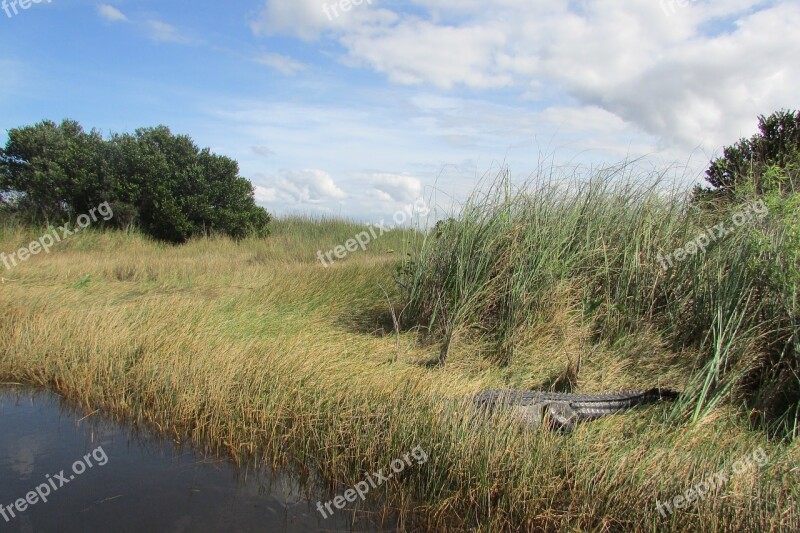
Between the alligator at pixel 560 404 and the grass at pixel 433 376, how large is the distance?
16 cm

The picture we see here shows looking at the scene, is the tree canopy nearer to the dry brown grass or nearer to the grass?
the grass

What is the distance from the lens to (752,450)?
3.72m

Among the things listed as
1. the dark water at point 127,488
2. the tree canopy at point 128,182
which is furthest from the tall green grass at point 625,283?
the tree canopy at point 128,182

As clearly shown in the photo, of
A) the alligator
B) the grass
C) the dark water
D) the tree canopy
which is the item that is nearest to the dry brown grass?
the grass

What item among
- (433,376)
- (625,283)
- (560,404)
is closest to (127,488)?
(433,376)

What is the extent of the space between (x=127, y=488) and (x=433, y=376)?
245cm

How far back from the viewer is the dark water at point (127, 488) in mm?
3328

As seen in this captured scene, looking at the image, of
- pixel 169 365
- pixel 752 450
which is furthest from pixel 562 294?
pixel 169 365

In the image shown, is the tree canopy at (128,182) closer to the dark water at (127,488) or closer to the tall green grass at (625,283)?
the tall green grass at (625,283)

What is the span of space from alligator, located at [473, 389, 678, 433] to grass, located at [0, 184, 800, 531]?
160mm

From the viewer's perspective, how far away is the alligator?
3.88m

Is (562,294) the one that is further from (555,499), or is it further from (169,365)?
(169,365)

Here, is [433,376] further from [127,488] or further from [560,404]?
[127,488]

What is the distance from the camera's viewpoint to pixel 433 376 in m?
4.87
